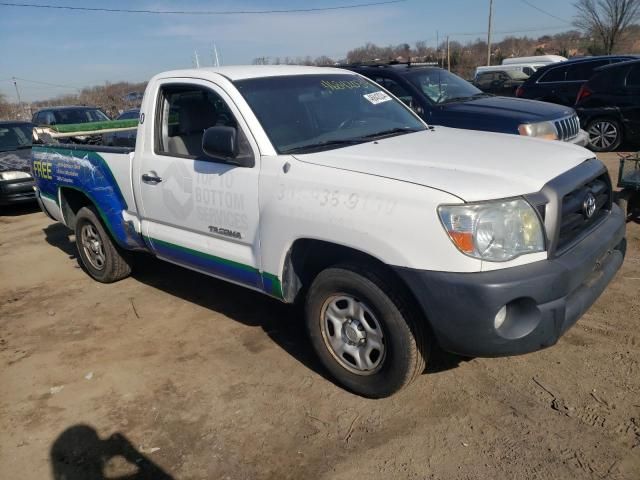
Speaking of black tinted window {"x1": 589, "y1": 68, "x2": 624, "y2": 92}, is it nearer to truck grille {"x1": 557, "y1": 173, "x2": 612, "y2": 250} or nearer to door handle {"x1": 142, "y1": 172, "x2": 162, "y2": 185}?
truck grille {"x1": 557, "y1": 173, "x2": 612, "y2": 250}

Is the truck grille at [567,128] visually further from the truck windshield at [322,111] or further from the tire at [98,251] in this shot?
the tire at [98,251]

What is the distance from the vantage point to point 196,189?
149 inches

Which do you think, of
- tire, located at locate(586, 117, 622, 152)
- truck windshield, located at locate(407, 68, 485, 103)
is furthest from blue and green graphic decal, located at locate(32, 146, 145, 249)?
tire, located at locate(586, 117, 622, 152)

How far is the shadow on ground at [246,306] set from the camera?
145 inches

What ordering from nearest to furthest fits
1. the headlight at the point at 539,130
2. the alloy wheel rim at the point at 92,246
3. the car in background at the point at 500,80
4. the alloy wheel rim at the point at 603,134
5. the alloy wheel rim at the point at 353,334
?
the alloy wheel rim at the point at 353,334 → the alloy wheel rim at the point at 92,246 → the headlight at the point at 539,130 → the alloy wheel rim at the point at 603,134 → the car in background at the point at 500,80

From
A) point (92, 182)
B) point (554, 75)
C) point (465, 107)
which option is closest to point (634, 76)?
point (554, 75)

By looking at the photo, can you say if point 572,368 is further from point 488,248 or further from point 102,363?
point 102,363

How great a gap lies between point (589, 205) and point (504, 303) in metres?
1.03

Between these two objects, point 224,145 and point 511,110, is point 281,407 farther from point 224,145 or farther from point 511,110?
point 511,110

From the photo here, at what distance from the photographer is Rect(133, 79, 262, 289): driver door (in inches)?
137

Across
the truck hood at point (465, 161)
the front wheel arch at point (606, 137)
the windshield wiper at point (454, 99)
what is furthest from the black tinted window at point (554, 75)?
the truck hood at point (465, 161)

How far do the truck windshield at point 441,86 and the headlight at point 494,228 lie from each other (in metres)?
5.09

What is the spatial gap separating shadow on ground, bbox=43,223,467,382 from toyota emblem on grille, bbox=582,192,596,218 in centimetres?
121

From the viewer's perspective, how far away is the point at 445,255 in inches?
102
